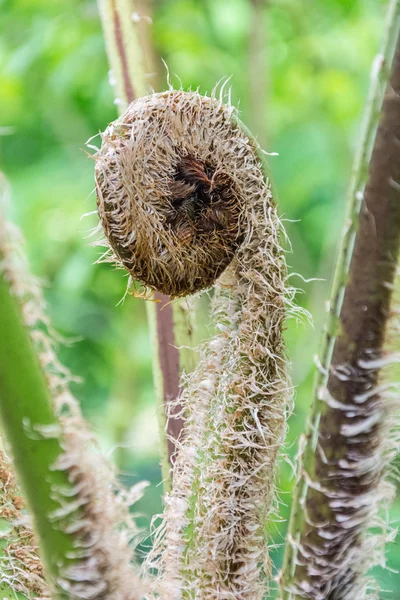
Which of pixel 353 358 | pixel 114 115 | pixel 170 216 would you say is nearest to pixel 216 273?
pixel 170 216

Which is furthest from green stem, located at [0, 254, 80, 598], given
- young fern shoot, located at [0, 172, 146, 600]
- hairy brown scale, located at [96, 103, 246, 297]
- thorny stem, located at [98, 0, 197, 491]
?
thorny stem, located at [98, 0, 197, 491]

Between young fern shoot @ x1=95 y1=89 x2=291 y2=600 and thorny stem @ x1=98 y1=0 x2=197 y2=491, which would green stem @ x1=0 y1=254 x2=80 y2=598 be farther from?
thorny stem @ x1=98 y1=0 x2=197 y2=491

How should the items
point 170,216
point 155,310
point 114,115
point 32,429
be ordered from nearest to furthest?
point 32,429, point 170,216, point 155,310, point 114,115

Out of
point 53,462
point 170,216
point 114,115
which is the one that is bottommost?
point 53,462

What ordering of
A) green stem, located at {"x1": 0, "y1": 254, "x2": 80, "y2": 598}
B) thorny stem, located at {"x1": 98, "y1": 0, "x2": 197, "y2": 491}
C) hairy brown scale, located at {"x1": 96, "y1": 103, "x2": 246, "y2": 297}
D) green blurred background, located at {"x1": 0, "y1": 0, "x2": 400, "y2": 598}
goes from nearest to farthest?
green stem, located at {"x1": 0, "y1": 254, "x2": 80, "y2": 598}
hairy brown scale, located at {"x1": 96, "y1": 103, "x2": 246, "y2": 297}
thorny stem, located at {"x1": 98, "y1": 0, "x2": 197, "y2": 491}
green blurred background, located at {"x1": 0, "y1": 0, "x2": 400, "y2": 598}

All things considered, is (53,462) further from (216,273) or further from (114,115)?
(114,115)

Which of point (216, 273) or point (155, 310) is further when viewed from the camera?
point (155, 310)
